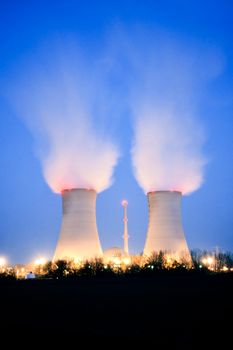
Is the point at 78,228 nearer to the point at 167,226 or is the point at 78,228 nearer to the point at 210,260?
the point at 167,226

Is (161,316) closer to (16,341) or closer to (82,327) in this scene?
(82,327)

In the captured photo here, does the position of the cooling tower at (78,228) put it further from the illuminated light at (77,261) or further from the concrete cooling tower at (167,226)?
the concrete cooling tower at (167,226)

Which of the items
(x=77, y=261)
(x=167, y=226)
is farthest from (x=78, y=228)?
(x=167, y=226)

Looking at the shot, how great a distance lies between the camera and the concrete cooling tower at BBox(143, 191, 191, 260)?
69.4 ft

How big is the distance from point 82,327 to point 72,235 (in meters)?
17.5

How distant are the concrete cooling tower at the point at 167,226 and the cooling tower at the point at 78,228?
305 cm

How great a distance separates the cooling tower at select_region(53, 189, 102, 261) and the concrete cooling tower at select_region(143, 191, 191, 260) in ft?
10.0

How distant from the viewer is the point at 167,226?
21.2m

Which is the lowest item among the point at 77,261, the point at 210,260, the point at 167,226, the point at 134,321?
the point at 134,321

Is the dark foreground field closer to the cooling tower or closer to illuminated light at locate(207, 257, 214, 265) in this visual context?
the cooling tower

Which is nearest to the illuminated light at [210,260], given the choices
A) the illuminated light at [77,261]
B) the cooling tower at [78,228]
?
the cooling tower at [78,228]

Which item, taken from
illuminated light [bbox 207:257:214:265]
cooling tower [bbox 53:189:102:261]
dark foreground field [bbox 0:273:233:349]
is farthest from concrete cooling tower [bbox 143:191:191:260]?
dark foreground field [bbox 0:273:233:349]

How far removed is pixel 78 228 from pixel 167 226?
15.0 ft

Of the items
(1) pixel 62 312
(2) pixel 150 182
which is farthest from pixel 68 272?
(1) pixel 62 312
